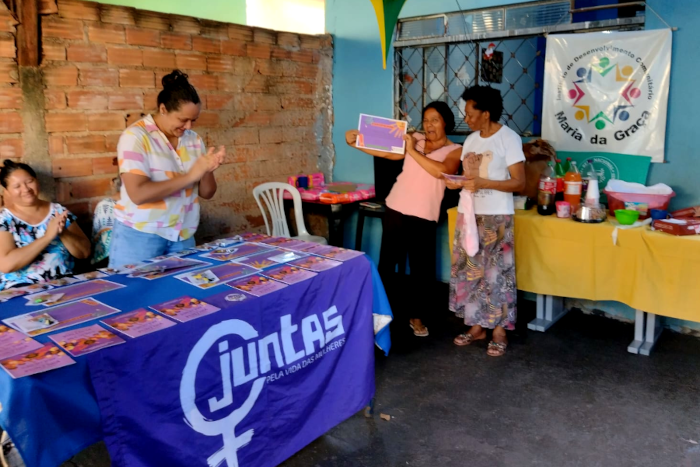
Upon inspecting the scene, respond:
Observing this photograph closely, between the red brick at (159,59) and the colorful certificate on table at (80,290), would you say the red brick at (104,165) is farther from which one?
the colorful certificate on table at (80,290)

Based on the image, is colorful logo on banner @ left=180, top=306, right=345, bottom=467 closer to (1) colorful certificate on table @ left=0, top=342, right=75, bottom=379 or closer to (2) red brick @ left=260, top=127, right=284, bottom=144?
(1) colorful certificate on table @ left=0, top=342, right=75, bottom=379

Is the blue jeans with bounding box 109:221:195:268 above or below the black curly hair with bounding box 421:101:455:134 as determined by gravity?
below

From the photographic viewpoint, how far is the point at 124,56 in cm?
363

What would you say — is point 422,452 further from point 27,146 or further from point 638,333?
point 27,146

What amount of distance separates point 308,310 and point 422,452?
80cm

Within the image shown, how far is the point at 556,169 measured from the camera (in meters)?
3.76

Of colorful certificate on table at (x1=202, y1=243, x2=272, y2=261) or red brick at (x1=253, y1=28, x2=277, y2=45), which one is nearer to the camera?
colorful certificate on table at (x1=202, y1=243, x2=272, y2=261)

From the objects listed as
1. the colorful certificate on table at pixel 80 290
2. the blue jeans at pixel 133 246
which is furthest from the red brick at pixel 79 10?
the colorful certificate on table at pixel 80 290

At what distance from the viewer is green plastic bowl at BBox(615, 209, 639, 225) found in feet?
10.4

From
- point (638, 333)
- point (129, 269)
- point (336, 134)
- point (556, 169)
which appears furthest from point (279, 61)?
point (638, 333)

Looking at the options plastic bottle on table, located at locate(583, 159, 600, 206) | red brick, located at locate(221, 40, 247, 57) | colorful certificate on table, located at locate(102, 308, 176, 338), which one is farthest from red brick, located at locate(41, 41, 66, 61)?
plastic bottle on table, located at locate(583, 159, 600, 206)

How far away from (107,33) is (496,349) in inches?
120

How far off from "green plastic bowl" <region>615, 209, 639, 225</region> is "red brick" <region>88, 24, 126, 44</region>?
3.18 meters

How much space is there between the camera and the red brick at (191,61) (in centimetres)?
394
